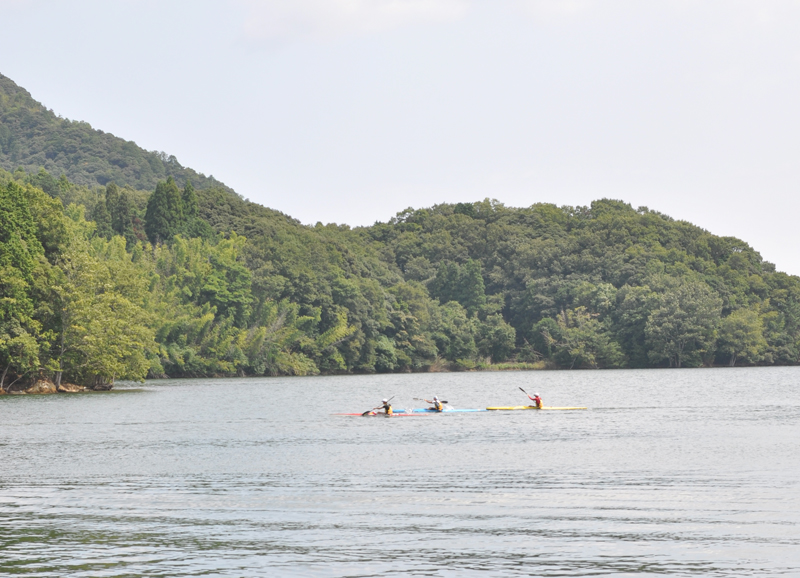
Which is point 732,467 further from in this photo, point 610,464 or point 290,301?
point 290,301

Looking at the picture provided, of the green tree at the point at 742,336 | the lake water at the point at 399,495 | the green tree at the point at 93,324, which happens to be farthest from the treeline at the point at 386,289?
the lake water at the point at 399,495

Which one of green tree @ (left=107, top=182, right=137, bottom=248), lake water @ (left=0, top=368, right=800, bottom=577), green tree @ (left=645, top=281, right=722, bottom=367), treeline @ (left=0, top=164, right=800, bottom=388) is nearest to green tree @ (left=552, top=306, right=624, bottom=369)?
treeline @ (left=0, top=164, right=800, bottom=388)

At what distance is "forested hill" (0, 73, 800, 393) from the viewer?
205 ft

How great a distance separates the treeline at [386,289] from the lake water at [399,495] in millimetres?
20000

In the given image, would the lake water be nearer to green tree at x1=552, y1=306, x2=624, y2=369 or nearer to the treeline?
the treeline

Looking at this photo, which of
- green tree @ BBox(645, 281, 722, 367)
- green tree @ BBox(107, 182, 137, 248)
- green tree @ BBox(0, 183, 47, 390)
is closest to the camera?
green tree @ BBox(0, 183, 47, 390)

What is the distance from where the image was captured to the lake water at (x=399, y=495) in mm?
15664

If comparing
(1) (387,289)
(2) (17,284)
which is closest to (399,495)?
(2) (17,284)

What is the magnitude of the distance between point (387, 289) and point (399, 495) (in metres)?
93.3

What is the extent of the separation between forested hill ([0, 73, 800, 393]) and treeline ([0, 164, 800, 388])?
8.4 inches

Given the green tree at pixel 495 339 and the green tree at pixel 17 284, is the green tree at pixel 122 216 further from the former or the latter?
the green tree at pixel 495 339

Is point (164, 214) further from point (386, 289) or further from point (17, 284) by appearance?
point (17, 284)

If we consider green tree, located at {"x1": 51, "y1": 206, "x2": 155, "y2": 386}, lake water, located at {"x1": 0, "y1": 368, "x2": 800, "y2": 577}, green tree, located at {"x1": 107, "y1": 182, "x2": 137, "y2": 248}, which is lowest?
lake water, located at {"x1": 0, "y1": 368, "x2": 800, "y2": 577}

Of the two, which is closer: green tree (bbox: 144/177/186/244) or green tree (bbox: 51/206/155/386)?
green tree (bbox: 51/206/155/386)
